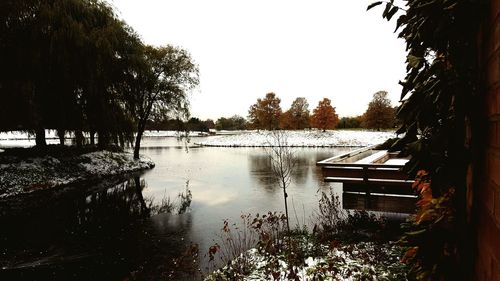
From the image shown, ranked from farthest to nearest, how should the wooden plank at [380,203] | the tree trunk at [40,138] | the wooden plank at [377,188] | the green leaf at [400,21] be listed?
the tree trunk at [40,138], the wooden plank at [377,188], the wooden plank at [380,203], the green leaf at [400,21]

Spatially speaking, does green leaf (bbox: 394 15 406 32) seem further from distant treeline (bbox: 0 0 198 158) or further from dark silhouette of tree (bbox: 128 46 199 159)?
dark silhouette of tree (bbox: 128 46 199 159)

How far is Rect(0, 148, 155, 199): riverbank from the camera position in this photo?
14656 millimetres

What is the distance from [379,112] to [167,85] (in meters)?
52.4

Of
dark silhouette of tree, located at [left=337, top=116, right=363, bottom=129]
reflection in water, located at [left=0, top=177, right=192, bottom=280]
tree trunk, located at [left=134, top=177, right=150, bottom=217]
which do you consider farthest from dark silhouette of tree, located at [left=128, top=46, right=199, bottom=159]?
dark silhouette of tree, located at [left=337, top=116, right=363, bottom=129]

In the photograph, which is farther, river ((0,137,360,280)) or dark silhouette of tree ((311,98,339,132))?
dark silhouette of tree ((311,98,339,132))

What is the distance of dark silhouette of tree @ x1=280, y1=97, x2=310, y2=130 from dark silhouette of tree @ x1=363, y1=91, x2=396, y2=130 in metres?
14.3

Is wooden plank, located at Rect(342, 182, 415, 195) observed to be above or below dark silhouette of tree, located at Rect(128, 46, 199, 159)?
below

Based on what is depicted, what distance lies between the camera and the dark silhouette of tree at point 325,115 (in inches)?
2495

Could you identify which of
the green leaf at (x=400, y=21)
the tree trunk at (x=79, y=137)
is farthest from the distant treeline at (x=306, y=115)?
the green leaf at (x=400, y=21)

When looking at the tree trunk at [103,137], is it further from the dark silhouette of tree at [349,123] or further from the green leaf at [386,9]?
the dark silhouette of tree at [349,123]

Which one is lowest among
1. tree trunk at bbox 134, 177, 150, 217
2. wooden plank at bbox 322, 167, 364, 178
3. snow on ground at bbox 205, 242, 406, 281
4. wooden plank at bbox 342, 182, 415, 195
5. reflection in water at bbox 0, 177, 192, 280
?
reflection in water at bbox 0, 177, 192, 280

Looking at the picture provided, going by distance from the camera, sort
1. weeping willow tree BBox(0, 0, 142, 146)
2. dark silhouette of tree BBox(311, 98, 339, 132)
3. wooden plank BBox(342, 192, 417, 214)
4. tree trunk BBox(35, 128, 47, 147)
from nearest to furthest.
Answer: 1. wooden plank BBox(342, 192, 417, 214)
2. weeping willow tree BBox(0, 0, 142, 146)
3. tree trunk BBox(35, 128, 47, 147)
4. dark silhouette of tree BBox(311, 98, 339, 132)

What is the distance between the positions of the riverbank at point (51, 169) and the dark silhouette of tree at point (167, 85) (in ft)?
13.5

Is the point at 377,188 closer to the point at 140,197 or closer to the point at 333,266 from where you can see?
the point at 333,266
